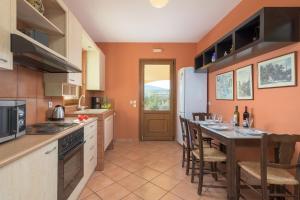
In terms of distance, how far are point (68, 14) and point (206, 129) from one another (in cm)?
241

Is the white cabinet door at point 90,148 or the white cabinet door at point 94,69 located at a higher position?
the white cabinet door at point 94,69

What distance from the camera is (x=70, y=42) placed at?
2557mm

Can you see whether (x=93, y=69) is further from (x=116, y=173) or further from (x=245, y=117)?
(x=245, y=117)

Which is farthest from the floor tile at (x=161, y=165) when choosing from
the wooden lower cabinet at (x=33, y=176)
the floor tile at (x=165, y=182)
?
the wooden lower cabinet at (x=33, y=176)

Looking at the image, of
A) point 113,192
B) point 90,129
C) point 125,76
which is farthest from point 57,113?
point 125,76

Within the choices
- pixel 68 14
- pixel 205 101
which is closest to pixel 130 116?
pixel 205 101

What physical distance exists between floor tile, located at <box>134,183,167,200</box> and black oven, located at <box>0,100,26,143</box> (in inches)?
59.8

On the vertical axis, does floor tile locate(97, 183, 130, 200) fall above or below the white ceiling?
below

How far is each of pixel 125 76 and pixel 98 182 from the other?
3.05 meters

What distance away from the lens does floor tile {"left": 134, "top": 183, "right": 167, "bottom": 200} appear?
7.52ft

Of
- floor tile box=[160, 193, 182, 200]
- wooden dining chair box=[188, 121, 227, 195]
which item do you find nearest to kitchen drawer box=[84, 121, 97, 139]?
floor tile box=[160, 193, 182, 200]

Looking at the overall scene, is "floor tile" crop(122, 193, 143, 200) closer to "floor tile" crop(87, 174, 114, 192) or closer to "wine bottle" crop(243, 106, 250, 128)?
"floor tile" crop(87, 174, 114, 192)

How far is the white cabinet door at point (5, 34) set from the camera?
133cm

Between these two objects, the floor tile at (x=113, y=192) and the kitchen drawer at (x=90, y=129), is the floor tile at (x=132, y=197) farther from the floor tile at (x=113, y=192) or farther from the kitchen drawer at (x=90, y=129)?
the kitchen drawer at (x=90, y=129)
